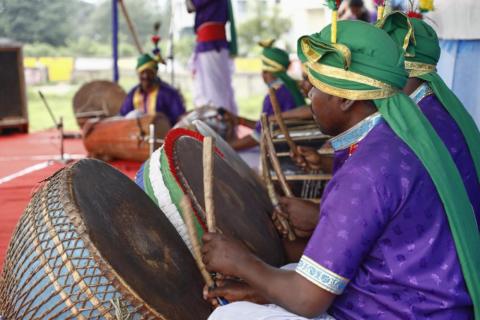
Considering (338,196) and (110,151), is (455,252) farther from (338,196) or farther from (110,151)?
(110,151)

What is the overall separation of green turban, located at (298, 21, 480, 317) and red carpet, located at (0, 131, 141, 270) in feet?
7.55

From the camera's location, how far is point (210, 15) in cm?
675

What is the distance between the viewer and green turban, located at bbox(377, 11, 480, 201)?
83.3 inches

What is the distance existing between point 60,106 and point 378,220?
482 inches

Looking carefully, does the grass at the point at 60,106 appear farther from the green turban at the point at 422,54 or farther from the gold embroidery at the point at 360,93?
the gold embroidery at the point at 360,93

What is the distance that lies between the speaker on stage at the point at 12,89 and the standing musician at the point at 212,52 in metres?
2.90

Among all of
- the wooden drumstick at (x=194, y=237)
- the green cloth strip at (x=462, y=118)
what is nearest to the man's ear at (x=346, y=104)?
the wooden drumstick at (x=194, y=237)

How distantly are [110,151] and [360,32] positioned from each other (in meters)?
4.86

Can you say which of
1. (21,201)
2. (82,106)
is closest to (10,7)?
(82,106)

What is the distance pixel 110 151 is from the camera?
6156 mm

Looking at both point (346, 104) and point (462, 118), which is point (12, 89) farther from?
point (346, 104)

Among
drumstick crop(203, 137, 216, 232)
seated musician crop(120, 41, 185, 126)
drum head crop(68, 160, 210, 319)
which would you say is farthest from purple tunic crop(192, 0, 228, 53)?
drumstick crop(203, 137, 216, 232)

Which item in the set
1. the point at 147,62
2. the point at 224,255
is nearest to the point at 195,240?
the point at 224,255

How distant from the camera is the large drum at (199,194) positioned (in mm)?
2109
